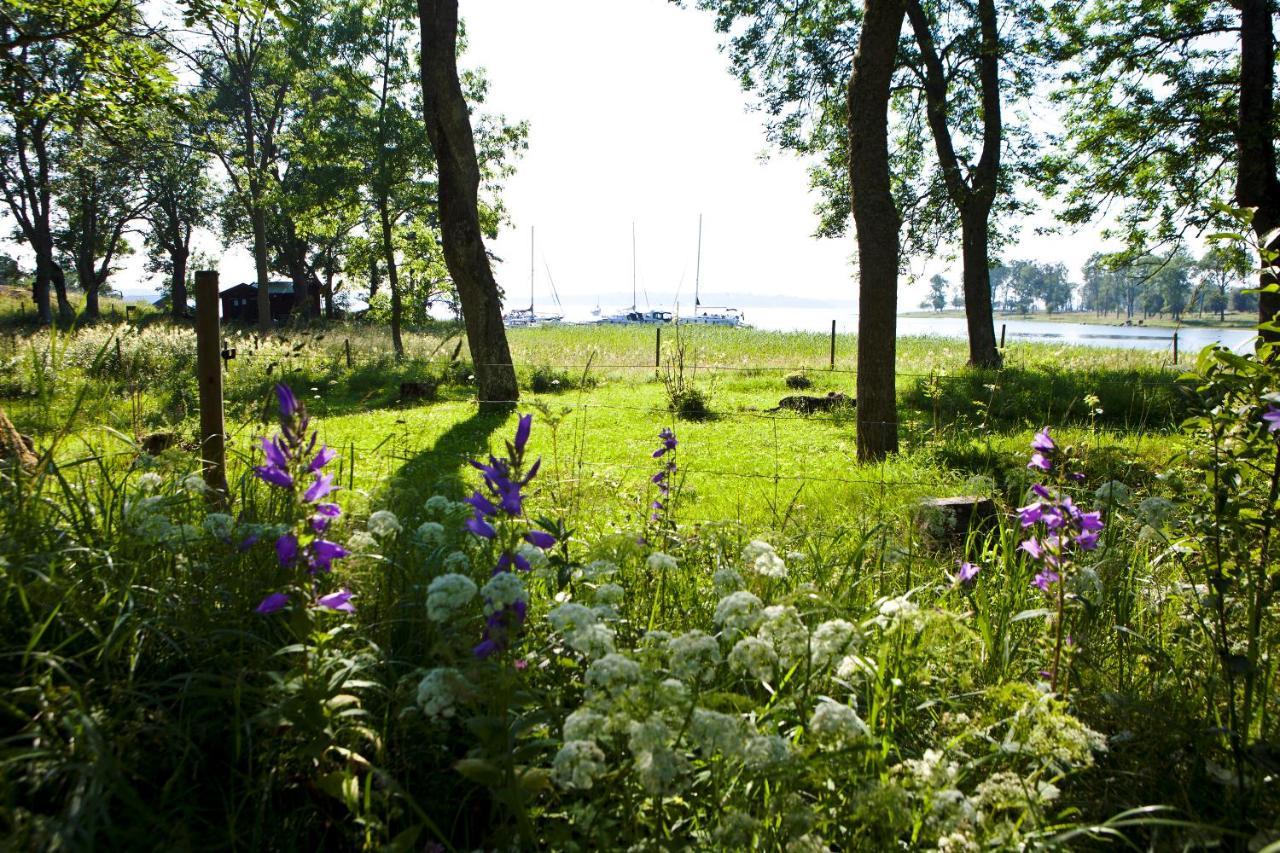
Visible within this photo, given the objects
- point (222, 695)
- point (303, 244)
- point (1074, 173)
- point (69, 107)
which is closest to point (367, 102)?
point (69, 107)

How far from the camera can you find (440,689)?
1.39m

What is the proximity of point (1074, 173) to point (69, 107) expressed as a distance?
56.6 feet

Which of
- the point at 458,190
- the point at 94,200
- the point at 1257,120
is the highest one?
the point at 94,200

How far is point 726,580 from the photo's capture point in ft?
5.88

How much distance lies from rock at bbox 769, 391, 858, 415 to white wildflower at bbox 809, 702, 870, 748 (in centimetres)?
1032

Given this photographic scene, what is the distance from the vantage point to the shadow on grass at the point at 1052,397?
10.0m

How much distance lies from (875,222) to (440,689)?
6849 millimetres

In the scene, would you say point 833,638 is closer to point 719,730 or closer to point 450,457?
point 719,730

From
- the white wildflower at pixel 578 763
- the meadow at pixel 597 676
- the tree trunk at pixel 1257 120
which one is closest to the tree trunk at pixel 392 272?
the tree trunk at pixel 1257 120

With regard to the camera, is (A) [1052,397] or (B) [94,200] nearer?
(A) [1052,397]

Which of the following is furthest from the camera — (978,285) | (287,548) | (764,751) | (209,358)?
(978,285)

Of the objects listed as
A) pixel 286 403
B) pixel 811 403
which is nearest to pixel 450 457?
pixel 811 403

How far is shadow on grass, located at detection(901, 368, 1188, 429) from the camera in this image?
10039mm

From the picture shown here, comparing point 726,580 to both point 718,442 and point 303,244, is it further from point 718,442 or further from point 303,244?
point 303,244
